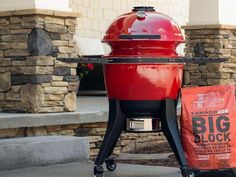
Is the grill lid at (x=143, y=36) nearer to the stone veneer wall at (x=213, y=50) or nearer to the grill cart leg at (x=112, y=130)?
the grill cart leg at (x=112, y=130)

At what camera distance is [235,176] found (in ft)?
19.3

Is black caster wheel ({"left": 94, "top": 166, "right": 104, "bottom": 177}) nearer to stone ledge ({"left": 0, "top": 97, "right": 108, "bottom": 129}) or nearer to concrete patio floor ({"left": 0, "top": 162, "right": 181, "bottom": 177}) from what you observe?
concrete patio floor ({"left": 0, "top": 162, "right": 181, "bottom": 177})

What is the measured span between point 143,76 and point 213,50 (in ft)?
17.3

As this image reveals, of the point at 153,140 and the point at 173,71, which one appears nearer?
the point at 173,71

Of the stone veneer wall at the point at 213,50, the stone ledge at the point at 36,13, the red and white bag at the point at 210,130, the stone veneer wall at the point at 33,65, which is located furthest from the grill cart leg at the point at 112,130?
the stone veneer wall at the point at 213,50

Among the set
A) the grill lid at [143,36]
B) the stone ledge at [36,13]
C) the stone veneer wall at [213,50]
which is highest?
the stone ledge at [36,13]

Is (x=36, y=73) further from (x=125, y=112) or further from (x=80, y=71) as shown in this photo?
(x=80, y=71)

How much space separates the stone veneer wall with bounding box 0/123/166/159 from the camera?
7109 mm

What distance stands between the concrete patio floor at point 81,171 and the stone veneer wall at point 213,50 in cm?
436

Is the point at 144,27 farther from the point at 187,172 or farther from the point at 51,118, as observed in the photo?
the point at 51,118

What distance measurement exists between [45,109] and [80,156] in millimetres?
924

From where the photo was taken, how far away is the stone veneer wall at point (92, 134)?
7.11 m

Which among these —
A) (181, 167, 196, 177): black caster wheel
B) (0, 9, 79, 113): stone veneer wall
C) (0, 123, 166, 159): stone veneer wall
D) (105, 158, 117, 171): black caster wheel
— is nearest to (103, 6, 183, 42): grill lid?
(181, 167, 196, 177): black caster wheel

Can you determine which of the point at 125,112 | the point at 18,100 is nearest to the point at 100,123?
the point at 18,100
